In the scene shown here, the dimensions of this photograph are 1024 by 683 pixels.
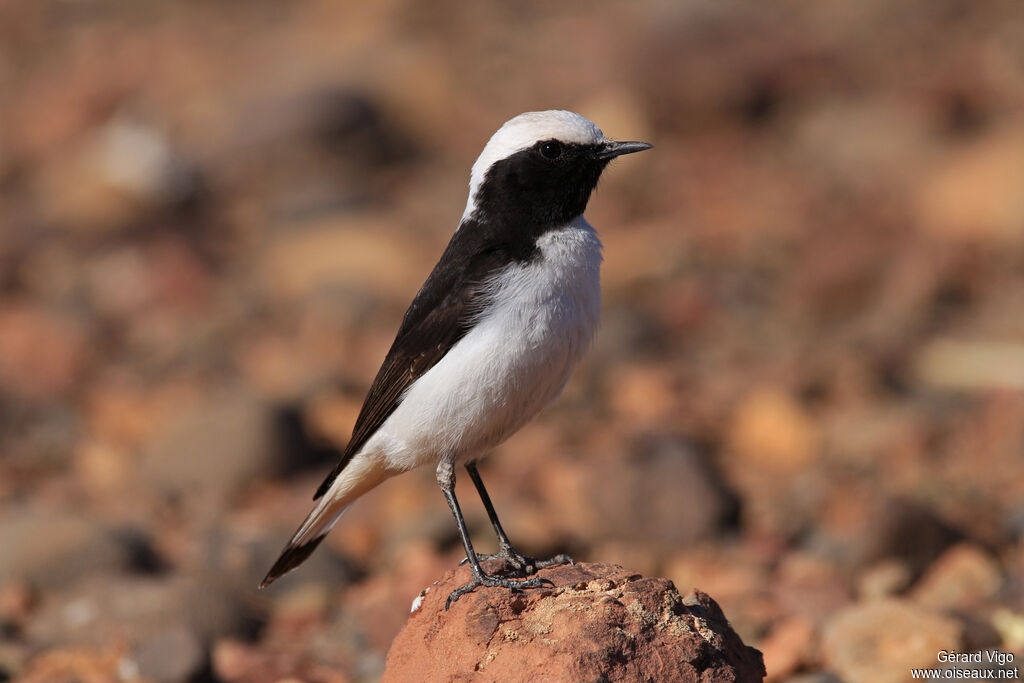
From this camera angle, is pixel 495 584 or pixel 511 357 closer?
pixel 495 584

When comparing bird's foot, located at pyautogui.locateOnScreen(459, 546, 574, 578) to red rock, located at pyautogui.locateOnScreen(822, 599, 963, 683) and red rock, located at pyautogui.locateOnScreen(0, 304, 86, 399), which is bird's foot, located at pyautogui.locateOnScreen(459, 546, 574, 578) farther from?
red rock, located at pyautogui.locateOnScreen(0, 304, 86, 399)

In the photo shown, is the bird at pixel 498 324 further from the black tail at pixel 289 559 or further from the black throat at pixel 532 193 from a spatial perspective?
the black tail at pixel 289 559

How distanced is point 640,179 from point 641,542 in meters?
8.54

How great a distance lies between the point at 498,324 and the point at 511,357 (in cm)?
17

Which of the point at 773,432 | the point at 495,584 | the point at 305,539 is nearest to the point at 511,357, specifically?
the point at 495,584

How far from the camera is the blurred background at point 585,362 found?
7.73 m

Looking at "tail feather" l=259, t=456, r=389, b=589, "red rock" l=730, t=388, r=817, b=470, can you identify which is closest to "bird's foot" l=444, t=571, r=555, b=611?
"tail feather" l=259, t=456, r=389, b=589

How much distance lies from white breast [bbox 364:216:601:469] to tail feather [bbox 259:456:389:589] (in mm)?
282

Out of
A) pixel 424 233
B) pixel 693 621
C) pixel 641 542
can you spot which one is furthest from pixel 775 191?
pixel 693 621

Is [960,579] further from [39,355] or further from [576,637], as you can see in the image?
[39,355]

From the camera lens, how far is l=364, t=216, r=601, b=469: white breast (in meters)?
5.52

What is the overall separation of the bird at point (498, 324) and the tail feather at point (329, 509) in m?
0.01

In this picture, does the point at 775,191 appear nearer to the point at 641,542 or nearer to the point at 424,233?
the point at 424,233

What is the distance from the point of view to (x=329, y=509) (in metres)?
6.33
